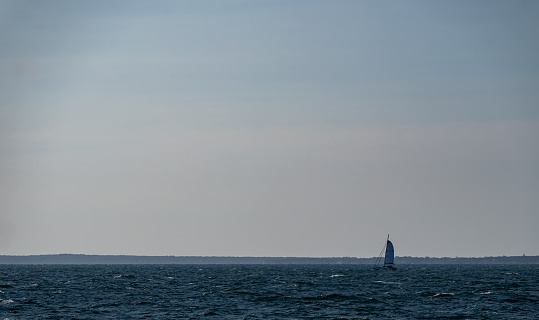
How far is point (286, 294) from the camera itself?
295ft

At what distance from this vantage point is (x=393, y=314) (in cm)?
6606

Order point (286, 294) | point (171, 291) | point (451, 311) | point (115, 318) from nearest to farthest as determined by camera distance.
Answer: point (115, 318), point (451, 311), point (286, 294), point (171, 291)

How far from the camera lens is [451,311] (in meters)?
69.3

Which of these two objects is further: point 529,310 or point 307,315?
point 529,310

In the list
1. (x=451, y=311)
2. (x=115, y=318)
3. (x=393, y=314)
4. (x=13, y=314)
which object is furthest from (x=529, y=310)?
(x=13, y=314)

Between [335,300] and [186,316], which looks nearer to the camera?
[186,316]

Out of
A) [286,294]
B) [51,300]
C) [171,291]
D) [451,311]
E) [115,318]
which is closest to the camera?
[115,318]

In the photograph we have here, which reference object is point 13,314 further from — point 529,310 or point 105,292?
point 529,310

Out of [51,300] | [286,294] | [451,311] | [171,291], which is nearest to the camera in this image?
[451,311]

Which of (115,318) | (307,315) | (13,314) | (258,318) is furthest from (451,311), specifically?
(13,314)

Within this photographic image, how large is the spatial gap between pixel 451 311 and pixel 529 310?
7.26 m

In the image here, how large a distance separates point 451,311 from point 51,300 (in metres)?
40.5

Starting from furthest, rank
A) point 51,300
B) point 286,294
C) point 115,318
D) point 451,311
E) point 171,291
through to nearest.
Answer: point 171,291 → point 286,294 → point 51,300 → point 451,311 → point 115,318

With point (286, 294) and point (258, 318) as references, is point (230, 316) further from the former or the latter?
point (286, 294)
